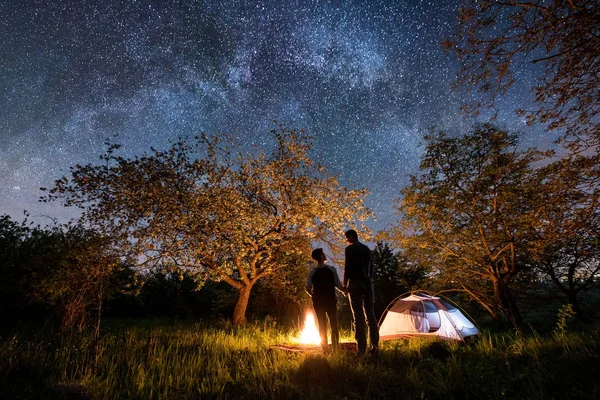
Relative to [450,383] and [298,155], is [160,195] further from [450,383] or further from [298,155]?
[450,383]

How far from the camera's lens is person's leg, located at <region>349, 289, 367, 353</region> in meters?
5.98

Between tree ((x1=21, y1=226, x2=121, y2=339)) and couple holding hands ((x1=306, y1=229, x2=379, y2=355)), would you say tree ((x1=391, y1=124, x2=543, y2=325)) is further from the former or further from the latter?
tree ((x1=21, y1=226, x2=121, y2=339))

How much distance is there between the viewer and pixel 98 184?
35.2 feet

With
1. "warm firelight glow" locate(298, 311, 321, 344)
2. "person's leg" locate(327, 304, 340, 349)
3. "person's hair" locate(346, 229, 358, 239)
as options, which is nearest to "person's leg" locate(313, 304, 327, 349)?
"person's leg" locate(327, 304, 340, 349)

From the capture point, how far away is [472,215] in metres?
13.1

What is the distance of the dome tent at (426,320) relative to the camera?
8.28 metres

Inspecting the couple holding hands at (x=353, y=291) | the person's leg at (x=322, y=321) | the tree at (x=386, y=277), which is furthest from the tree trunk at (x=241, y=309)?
the tree at (x=386, y=277)

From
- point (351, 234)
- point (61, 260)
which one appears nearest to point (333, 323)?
point (351, 234)

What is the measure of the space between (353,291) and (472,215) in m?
9.89

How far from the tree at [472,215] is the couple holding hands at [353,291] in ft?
26.6

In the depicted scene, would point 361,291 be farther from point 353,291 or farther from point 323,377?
point 323,377

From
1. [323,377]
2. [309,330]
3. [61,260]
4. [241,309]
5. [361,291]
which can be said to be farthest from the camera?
[61,260]

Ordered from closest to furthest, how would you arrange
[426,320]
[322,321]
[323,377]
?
1. [323,377]
2. [322,321]
3. [426,320]

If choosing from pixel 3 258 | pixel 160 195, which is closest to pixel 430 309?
pixel 160 195
